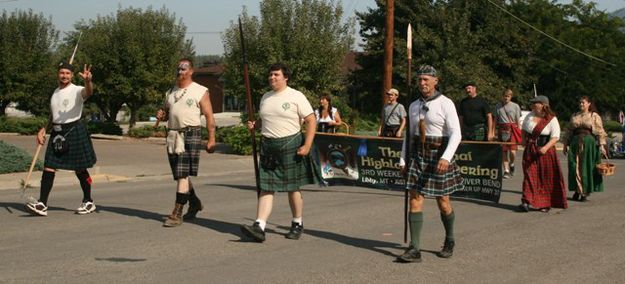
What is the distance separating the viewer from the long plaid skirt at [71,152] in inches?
357

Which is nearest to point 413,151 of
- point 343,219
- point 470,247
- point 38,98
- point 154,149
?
point 470,247

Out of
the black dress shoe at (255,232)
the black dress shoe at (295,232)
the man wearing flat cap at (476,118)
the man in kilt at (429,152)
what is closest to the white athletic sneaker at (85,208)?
the black dress shoe at (255,232)

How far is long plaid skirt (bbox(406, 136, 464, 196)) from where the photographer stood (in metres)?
6.64

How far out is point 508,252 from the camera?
7.23m

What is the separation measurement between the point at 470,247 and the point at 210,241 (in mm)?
2492

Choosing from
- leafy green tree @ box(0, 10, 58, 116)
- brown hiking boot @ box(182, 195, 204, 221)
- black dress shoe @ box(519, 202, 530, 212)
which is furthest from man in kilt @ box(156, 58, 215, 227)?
leafy green tree @ box(0, 10, 58, 116)

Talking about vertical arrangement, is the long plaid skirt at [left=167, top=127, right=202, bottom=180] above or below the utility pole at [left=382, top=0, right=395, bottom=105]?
below

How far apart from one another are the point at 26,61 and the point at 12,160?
25189mm

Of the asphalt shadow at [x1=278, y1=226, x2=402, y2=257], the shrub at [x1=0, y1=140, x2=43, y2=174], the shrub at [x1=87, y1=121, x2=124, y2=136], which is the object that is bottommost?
the asphalt shadow at [x1=278, y1=226, x2=402, y2=257]

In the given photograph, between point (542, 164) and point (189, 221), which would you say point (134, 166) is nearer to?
point (189, 221)

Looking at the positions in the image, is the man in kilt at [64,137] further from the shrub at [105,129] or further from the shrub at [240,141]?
the shrub at [105,129]

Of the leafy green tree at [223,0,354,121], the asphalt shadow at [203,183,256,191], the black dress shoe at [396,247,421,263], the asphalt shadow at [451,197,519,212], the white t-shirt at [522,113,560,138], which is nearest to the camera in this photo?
the black dress shoe at [396,247,421,263]

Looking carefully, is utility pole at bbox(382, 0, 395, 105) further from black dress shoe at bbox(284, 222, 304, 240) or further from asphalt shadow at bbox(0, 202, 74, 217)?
black dress shoe at bbox(284, 222, 304, 240)

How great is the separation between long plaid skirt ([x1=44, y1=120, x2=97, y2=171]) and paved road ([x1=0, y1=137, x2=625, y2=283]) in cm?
60
